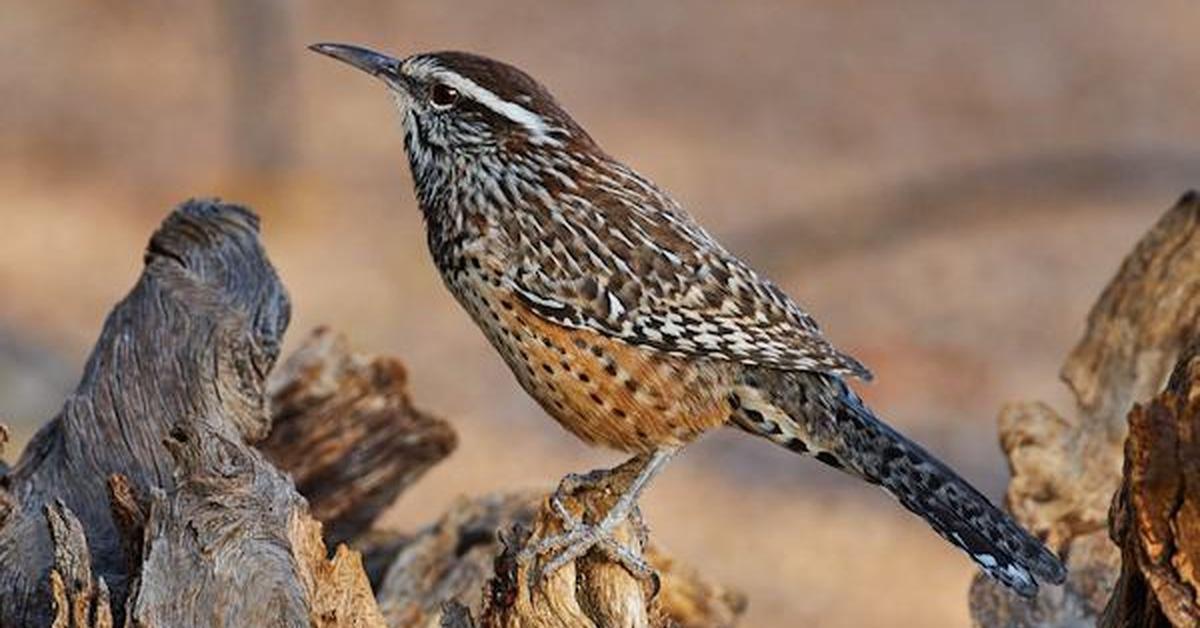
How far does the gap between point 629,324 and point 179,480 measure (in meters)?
0.93

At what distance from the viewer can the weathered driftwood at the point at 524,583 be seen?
152 inches

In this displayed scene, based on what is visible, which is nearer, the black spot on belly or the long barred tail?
the long barred tail

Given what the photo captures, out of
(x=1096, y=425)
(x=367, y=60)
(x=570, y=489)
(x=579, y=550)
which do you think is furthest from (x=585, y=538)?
(x=1096, y=425)

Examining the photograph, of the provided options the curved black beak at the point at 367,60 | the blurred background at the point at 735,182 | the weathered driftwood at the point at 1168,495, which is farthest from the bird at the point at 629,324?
the blurred background at the point at 735,182

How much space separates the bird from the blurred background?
3.47 m

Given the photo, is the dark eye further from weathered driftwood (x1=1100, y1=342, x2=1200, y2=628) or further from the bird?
weathered driftwood (x1=1100, y1=342, x2=1200, y2=628)

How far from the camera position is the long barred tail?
13.0ft

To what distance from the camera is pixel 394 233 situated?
36.7 ft

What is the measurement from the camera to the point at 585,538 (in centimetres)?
402

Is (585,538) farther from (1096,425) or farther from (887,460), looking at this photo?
(1096,425)

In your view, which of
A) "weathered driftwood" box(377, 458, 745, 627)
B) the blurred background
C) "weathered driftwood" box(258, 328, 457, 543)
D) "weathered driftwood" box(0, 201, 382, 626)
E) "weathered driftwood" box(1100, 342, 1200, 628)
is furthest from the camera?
the blurred background

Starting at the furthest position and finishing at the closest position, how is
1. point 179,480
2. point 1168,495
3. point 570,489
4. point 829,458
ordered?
point 829,458 → point 570,489 → point 179,480 → point 1168,495

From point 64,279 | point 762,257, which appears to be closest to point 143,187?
point 64,279

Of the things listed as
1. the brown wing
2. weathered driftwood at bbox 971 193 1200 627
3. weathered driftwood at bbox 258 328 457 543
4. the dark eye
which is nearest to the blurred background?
weathered driftwood at bbox 971 193 1200 627
